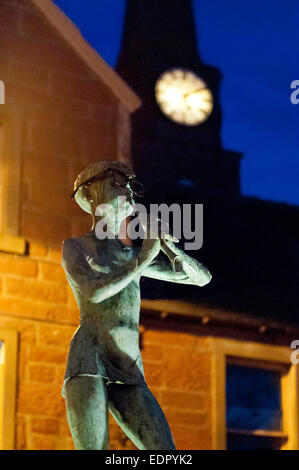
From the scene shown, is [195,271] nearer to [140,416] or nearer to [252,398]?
[140,416]

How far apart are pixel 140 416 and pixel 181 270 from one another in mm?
911

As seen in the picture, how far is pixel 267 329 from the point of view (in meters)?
15.3

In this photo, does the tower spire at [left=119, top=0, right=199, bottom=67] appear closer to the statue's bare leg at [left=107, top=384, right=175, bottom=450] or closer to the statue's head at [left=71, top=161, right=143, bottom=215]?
the statue's head at [left=71, top=161, right=143, bottom=215]

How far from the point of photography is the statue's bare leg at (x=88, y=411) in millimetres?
7195

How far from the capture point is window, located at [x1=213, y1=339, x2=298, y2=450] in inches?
592

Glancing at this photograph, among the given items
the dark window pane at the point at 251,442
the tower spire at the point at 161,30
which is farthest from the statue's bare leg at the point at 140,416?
the tower spire at the point at 161,30

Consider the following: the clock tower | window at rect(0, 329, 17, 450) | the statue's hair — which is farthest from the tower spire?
the statue's hair

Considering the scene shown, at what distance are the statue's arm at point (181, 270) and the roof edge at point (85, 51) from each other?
7724 mm

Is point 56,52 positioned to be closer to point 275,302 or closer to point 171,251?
point 275,302

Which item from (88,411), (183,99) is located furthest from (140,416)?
(183,99)

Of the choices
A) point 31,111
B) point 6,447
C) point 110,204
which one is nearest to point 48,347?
point 6,447
